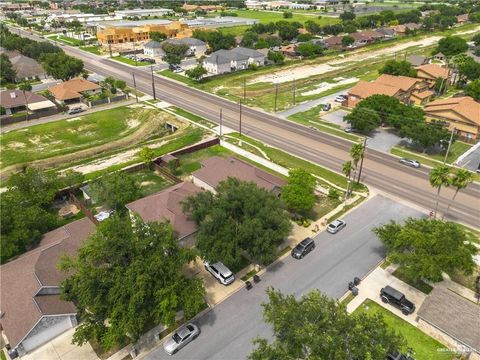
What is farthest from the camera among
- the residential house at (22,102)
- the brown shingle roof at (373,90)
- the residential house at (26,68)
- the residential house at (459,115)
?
the residential house at (26,68)

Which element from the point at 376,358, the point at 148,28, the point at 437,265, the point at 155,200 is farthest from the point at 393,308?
the point at 148,28

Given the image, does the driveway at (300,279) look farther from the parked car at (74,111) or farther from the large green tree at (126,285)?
the parked car at (74,111)

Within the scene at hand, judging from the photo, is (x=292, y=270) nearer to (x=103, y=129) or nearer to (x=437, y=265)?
(x=437, y=265)

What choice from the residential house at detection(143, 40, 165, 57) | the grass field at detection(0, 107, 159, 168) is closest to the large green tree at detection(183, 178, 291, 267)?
the grass field at detection(0, 107, 159, 168)

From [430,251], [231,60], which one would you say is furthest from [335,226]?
[231,60]

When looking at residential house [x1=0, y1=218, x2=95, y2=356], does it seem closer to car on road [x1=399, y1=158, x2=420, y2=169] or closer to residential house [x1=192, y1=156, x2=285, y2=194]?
residential house [x1=192, y1=156, x2=285, y2=194]

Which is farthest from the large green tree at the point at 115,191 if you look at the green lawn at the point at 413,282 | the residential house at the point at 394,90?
the residential house at the point at 394,90

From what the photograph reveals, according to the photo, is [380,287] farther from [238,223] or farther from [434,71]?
[434,71]
